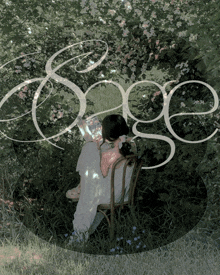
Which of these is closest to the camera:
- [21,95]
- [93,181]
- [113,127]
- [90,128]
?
[113,127]

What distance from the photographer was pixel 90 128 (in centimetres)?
434

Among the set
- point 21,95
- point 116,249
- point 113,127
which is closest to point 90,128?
Answer: point 113,127

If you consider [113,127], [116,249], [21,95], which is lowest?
[116,249]

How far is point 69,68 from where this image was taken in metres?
4.64

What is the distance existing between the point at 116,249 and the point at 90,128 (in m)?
1.37

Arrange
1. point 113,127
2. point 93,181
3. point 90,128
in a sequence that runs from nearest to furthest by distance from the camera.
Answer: point 113,127, point 93,181, point 90,128

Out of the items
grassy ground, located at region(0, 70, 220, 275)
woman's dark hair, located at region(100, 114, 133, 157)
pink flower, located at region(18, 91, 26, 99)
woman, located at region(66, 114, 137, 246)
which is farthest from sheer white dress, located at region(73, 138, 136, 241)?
pink flower, located at region(18, 91, 26, 99)

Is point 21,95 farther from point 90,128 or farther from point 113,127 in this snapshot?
point 113,127

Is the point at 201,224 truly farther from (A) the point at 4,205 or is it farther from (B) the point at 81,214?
(A) the point at 4,205

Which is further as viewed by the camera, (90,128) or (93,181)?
(90,128)

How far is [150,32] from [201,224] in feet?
7.28

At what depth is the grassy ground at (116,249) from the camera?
11.2ft

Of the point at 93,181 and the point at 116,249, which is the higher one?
the point at 93,181

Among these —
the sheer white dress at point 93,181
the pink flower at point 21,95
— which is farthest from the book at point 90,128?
the pink flower at point 21,95
